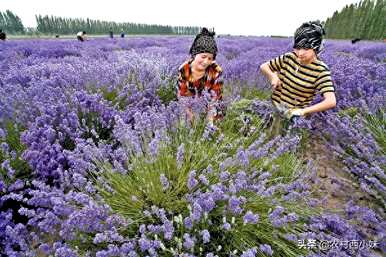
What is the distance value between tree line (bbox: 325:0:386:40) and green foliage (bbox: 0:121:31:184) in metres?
32.5

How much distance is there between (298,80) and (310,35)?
1.40ft

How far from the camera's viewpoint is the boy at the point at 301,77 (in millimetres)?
2107

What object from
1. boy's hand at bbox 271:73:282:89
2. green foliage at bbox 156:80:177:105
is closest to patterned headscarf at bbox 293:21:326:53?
boy's hand at bbox 271:73:282:89

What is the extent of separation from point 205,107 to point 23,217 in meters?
1.42

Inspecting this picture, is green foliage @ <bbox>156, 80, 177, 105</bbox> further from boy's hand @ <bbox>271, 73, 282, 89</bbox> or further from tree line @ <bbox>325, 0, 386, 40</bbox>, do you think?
tree line @ <bbox>325, 0, 386, 40</bbox>

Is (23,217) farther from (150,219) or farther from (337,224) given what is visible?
(337,224)

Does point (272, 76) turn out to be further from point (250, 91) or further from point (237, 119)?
point (250, 91)

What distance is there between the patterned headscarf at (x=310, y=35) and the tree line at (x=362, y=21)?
31.0 m

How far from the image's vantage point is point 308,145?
286 centimetres

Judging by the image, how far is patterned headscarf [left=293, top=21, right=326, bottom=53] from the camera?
2105 mm

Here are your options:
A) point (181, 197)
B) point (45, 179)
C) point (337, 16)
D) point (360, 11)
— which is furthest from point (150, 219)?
point (337, 16)

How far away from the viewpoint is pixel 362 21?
31.3 metres

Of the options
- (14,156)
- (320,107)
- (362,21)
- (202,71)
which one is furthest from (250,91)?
(362,21)

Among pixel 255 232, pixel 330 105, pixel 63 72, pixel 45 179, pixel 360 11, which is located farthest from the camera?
pixel 360 11
